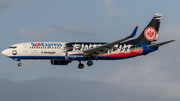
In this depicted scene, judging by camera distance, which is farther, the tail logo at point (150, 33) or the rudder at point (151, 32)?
the tail logo at point (150, 33)

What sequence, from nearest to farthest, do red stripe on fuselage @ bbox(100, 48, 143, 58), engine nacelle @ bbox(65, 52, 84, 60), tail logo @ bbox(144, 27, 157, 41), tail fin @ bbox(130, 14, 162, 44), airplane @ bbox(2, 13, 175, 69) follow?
engine nacelle @ bbox(65, 52, 84, 60) < airplane @ bbox(2, 13, 175, 69) < red stripe on fuselage @ bbox(100, 48, 143, 58) < tail fin @ bbox(130, 14, 162, 44) < tail logo @ bbox(144, 27, 157, 41)

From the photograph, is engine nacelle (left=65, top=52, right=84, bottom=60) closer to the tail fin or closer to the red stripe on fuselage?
the red stripe on fuselage

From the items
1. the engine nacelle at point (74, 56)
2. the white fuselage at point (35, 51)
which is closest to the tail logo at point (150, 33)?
the engine nacelle at point (74, 56)

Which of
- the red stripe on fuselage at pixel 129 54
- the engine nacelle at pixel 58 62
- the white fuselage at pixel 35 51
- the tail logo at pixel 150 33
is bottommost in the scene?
the engine nacelle at pixel 58 62

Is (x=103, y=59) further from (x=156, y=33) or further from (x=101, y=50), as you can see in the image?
(x=156, y=33)

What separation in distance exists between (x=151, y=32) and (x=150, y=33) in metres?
0.35

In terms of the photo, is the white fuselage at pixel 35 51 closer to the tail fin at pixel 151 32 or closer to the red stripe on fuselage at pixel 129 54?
the red stripe on fuselage at pixel 129 54

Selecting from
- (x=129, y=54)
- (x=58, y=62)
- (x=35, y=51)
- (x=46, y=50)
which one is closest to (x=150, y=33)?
(x=129, y=54)

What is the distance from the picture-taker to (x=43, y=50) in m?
63.3

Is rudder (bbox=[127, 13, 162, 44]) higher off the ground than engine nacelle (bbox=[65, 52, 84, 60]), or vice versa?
rudder (bbox=[127, 13, 162, 44])

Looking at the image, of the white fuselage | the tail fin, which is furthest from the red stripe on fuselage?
the white fuselage

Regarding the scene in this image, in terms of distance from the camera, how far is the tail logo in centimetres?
7194

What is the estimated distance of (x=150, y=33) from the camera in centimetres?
7238

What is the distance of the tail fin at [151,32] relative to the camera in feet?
234
